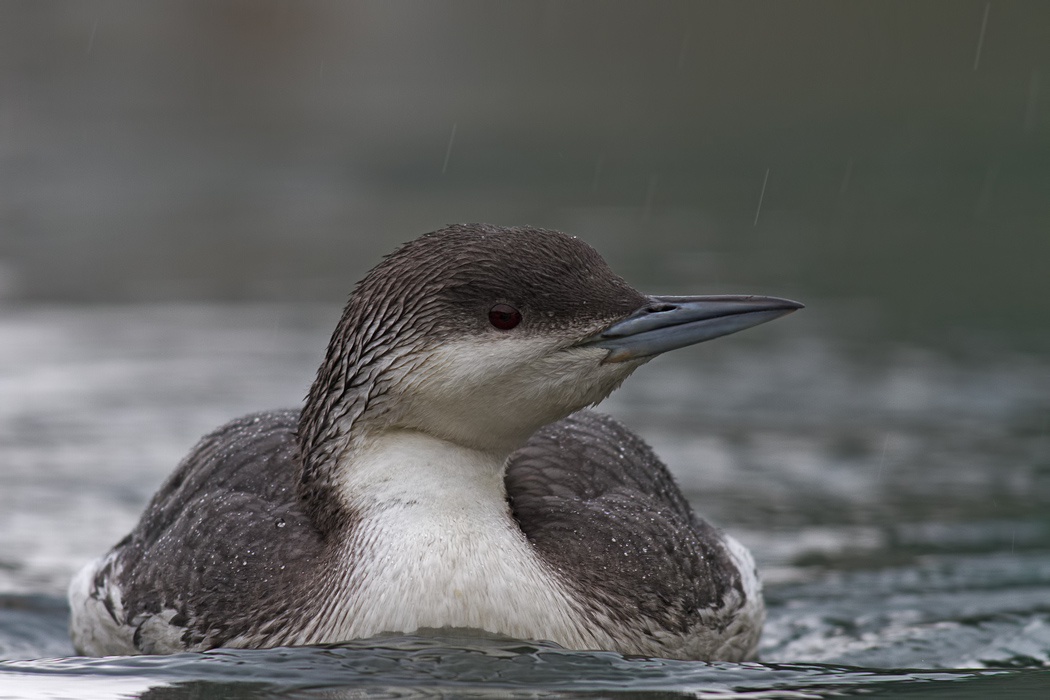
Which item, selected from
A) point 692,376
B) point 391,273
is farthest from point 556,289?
point 692,376

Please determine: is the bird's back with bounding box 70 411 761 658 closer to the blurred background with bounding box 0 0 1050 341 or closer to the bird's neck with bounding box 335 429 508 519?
the bird's neck with bounding box 335 429 508 519

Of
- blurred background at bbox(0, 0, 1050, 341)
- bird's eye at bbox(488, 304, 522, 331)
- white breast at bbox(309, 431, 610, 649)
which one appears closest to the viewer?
white breast at bbox(309, 431, 610, 649)

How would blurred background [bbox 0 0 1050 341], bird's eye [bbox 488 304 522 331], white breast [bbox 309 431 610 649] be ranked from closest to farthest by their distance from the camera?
white breast [bbox 309 431 610 649]
bird's eye [bbox 488 304 522 331]
blurred background [bbox 0 0 1050 341]

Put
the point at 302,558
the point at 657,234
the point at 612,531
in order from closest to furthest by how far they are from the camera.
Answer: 1. the point at 302,558
2. the point at 612,531
3. the point at 657,234

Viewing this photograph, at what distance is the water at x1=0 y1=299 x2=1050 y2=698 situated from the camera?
4641 millimetres

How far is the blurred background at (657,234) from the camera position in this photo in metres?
7.79

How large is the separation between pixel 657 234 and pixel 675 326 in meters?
9.69

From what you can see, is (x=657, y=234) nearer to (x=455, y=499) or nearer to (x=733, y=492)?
(x=733, y=492)

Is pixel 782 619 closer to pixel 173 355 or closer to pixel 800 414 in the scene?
pixel 800 414

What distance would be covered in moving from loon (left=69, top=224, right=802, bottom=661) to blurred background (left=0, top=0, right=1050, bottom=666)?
4.24 feet

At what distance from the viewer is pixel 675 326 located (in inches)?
188

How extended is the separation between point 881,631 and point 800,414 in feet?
10.5

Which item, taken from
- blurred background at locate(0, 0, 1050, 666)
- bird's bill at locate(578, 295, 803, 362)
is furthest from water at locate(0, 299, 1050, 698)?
bird's bill at locate(578, 295, 803, 362)

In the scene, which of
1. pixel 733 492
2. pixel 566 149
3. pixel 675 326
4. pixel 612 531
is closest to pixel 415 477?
pixel 612 531
